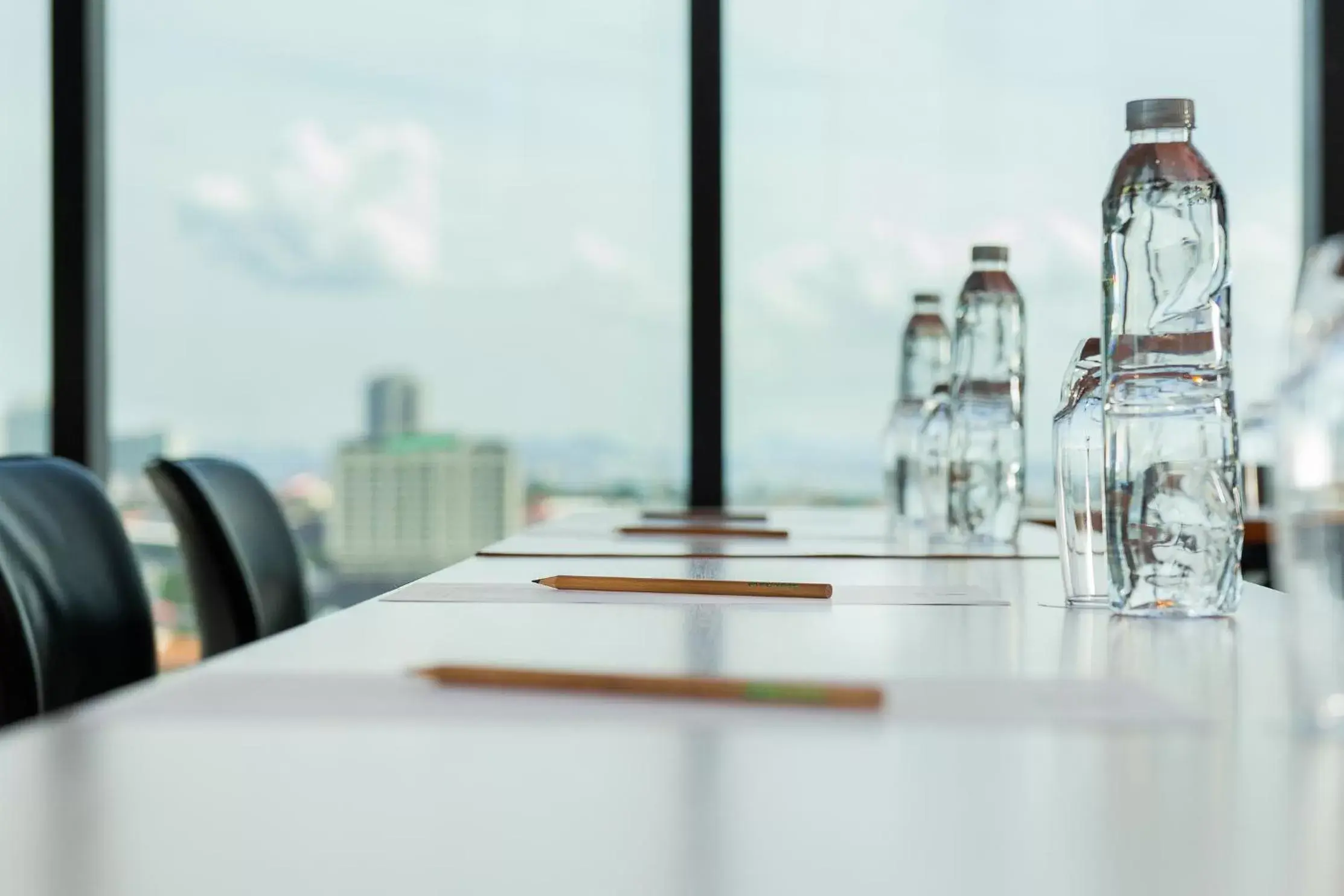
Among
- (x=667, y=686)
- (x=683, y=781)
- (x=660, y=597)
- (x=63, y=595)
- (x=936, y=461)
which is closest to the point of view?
(x=683, y=781)

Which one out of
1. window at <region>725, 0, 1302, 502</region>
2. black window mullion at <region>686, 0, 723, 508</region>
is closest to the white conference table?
black window mullion at <region>686, 0, 723, 508</region>

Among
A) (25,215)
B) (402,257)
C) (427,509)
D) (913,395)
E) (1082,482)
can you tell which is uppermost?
(25,215)

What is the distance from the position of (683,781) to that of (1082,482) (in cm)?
78

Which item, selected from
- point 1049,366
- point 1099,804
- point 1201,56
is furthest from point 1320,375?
point 1201,56

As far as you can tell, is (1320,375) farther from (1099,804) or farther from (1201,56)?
(1201,56)

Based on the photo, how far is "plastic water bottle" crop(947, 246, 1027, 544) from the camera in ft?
6.25

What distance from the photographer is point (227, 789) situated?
1.76 feet

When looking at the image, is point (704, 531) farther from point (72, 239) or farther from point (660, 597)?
point (72, 239)

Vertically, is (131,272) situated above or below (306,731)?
above

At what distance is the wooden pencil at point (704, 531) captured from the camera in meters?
2.10

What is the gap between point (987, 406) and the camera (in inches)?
74.3

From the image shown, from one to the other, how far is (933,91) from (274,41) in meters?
1.83

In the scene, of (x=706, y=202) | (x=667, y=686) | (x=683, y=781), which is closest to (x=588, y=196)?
(x=706, y=202)

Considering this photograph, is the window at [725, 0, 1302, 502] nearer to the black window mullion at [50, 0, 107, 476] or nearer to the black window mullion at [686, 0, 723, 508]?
the black window mullion at [686, 0, 723, 508]
